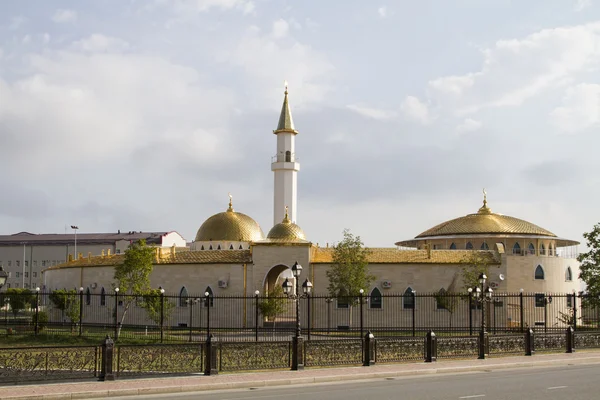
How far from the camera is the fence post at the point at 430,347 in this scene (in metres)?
24.6

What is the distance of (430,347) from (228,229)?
44062 millimetres

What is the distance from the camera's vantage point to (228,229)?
221 feet

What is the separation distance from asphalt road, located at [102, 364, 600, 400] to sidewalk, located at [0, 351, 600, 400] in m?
0.48

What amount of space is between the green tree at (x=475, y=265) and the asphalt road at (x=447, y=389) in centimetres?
2511

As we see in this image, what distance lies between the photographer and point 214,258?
50.3 meters

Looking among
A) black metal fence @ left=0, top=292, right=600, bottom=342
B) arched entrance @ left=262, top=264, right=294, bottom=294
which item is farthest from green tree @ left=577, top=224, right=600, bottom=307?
arched entrance @ left=262, top=264, right=294, bottom=294

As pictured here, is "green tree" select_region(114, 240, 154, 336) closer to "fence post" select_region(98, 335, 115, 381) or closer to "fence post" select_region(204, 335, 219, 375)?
"fence post" select_region(204, 335, 219, 375)

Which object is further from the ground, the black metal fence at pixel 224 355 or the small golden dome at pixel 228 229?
the small golden dome at pixel 228 229

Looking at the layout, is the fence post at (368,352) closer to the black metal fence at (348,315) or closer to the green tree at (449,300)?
the black metal fence at (348,315)

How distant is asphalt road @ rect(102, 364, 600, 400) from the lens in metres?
16.5

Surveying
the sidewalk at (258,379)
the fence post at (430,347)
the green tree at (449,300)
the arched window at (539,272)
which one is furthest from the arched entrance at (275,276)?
the sidewalk at (258,379)

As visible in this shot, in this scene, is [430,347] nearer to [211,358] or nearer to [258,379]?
[258,379]

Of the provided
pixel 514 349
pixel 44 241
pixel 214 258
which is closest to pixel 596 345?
pixel 514 349

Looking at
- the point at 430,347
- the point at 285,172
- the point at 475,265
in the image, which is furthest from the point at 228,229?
the point at 430,347
